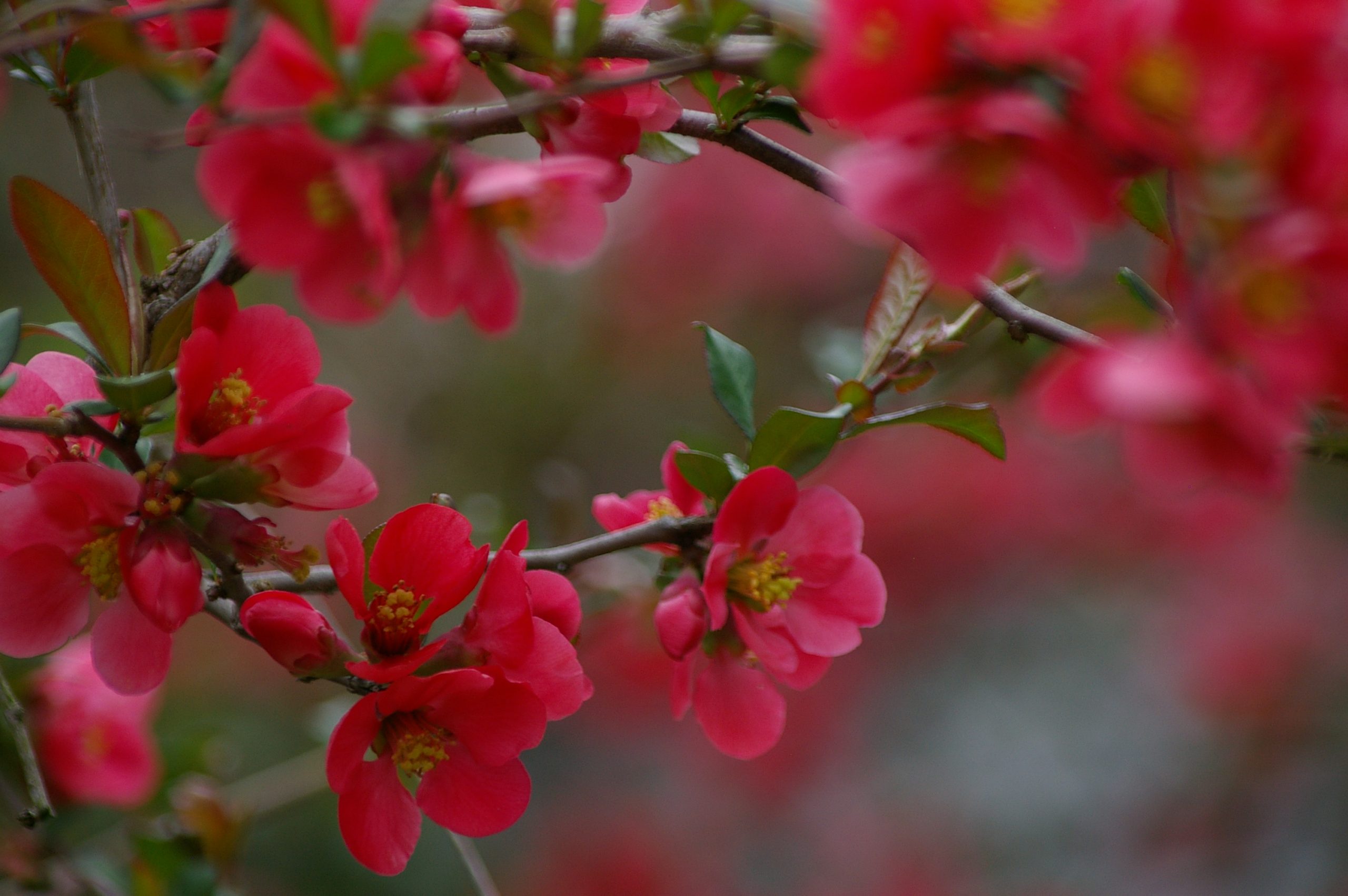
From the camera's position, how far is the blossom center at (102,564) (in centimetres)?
55

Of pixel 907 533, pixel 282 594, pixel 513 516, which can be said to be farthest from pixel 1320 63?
pixel 907 533

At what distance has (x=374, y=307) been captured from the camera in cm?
46

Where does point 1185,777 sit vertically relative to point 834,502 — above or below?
below

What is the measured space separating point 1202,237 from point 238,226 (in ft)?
1.25

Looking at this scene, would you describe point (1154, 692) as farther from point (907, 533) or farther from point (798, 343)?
point (798, 343)

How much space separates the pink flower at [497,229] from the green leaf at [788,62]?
8cm

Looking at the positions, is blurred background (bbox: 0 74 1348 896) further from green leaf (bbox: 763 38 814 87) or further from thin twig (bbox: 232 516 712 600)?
green leaf (bbox: 763 38 814 87)

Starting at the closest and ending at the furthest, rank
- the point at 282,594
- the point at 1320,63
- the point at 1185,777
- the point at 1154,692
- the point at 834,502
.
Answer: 1. the point at 1320,63
2. the point at 282,594
3. the point at 834,502
4. the point at 1185,777
5. the point at 1154,692

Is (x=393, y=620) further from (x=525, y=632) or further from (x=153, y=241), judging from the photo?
(x=153, y=241)

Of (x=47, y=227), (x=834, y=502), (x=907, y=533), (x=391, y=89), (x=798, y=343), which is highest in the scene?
(x=391, y=89)

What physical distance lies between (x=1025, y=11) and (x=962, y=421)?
281 millimetres

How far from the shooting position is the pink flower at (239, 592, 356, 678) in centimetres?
54

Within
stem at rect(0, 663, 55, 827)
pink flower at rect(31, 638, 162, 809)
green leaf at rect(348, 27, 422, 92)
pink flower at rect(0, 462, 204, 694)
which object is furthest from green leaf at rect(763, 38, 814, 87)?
pink flower at rect(31, 638, 162, 809)

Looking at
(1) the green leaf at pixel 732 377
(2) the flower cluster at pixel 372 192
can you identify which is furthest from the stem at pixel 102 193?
(1) the green leaf at pixel 732 377
